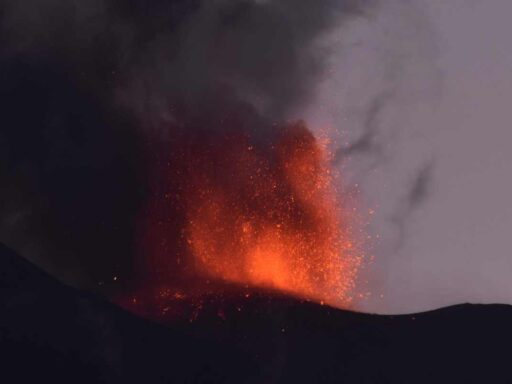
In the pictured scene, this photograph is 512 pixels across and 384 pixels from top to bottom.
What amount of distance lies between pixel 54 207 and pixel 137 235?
625 centimetres

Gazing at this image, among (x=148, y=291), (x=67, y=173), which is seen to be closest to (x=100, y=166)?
(x=67, y=173)

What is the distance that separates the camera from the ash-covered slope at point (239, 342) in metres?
30.8

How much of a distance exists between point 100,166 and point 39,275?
924 inches

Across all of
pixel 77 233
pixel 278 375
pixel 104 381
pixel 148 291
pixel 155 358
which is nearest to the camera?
pixel 104 381

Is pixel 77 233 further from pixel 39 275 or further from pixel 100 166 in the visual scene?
pixel 39 275

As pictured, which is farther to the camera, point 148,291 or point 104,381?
point 148,291

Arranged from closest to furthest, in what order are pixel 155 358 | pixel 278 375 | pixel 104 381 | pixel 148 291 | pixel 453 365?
pixel 104 381, pixel 155 358, pixel 278 375, pixel 453 365, pixel 148 291

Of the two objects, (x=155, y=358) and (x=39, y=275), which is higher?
(x=39, y=275)

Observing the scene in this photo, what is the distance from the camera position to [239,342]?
3834 centimetres

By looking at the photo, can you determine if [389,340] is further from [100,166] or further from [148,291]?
[100,166]

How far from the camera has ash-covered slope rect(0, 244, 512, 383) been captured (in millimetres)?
30812

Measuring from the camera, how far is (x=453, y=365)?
40031mm

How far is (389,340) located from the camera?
41.2 metres

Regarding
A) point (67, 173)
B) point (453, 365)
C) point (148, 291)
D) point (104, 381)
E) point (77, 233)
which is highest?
point (67, 173)
